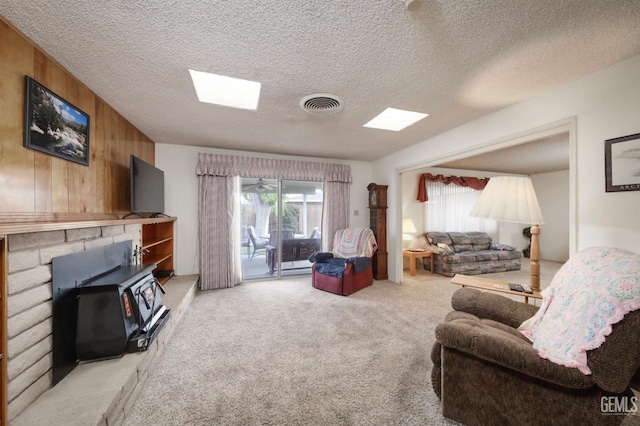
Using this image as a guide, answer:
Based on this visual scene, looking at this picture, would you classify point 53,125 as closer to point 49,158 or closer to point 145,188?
point 49,158

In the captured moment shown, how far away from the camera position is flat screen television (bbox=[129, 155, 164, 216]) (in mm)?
2520

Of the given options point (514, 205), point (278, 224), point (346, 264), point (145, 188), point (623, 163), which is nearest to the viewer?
point (623, 163)

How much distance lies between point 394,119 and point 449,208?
3.85m

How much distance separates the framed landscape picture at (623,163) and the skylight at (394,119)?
146 centimetres

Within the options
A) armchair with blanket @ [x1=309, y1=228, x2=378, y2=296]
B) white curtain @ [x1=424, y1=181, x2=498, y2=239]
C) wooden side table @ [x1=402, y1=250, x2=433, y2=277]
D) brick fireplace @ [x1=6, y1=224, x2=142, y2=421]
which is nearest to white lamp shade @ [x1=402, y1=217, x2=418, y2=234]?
wooden side table @ [x1=402, y1=250, x2=433, y2=277]

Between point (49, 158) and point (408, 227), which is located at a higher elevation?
point (49, 158)

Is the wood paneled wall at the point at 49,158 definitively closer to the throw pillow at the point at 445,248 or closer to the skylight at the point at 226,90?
the skylight at the point at 226,90

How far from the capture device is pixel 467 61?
1686 millimetres

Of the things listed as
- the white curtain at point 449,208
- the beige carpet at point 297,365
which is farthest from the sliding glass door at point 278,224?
the white curtain at point 449,208

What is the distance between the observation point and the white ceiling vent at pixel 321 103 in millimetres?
2170

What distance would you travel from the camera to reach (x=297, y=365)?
6.34 feet

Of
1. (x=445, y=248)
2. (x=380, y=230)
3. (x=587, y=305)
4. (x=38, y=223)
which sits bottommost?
(x=445, y=248)

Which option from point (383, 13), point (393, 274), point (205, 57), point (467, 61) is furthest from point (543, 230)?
point (205, 57)

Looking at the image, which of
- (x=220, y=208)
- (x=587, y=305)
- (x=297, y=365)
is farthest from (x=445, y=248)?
(x=220, y=208)
